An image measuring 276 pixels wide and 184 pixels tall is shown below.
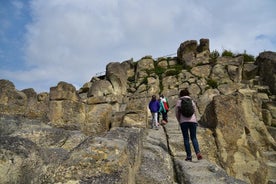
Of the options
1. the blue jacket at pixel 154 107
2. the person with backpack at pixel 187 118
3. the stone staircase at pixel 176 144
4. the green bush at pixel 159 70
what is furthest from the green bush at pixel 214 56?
the person with backpack at pixel 187 118

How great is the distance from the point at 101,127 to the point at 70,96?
2.50 m

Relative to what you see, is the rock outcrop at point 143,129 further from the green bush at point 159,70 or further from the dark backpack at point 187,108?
the dark backpack at point 187,108

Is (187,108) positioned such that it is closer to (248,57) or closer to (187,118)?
(187,118)

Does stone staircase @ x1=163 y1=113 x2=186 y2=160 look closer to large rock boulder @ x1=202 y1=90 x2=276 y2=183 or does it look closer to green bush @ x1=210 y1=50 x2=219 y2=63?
large rock boulder @ x1=202 y1=90 x2=276 y2=183

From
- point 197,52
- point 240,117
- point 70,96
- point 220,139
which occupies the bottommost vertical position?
point 220,139

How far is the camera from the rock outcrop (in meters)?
3.29

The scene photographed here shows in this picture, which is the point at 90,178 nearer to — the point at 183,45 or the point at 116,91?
the point at 116,91

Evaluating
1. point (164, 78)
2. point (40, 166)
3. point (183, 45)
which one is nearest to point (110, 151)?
point (40, 166)

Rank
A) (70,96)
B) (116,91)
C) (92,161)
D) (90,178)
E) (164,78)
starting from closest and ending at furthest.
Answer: (90,178) → (92,161) → (70,96) → (116,91) → (164,78)

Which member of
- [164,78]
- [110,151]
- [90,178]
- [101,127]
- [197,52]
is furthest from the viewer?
[197,52]

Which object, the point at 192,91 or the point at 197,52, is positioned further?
the point at 197,52

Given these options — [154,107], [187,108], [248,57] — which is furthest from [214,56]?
[187,108]

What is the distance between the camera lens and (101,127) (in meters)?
11.8

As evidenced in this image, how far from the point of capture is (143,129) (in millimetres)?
8930
